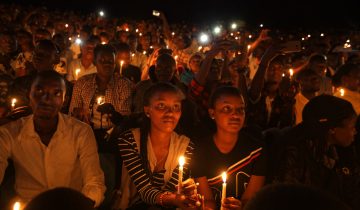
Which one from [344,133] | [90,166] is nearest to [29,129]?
[90,166]

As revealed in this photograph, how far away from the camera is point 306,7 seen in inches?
1182

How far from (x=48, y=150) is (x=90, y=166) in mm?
342

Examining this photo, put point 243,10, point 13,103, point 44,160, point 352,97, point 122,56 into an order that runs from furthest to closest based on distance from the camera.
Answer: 1. point 243,10
2. point 122,56
3. point 352,97
4. point 13,103
5. point 44,160

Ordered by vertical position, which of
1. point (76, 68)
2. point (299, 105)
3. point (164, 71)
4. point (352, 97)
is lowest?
point (299, 105)

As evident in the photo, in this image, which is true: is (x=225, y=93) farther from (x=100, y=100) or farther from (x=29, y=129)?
(x=100, y=100)

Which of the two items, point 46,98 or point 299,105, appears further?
point 299,105

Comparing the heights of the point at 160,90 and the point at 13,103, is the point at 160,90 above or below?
above

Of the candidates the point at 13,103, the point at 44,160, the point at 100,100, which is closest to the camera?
the point at 44,160

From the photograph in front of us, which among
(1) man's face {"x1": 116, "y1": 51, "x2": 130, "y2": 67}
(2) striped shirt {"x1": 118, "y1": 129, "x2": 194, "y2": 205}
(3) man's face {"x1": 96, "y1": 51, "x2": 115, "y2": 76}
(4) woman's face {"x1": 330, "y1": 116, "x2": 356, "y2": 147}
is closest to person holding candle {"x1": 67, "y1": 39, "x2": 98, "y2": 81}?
(1) man's face {"x1": 116, "y1": 51, "x2": 130, "y2": 67}

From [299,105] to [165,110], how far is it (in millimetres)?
2157

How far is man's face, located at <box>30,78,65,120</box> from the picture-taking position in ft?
10.3

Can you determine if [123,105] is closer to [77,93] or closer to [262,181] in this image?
[77,93]

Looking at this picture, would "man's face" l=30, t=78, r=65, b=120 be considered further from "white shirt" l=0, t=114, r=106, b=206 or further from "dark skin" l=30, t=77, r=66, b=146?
"white shirt" l=0, t=114, r=106, b=206

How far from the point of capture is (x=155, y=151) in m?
3.60
